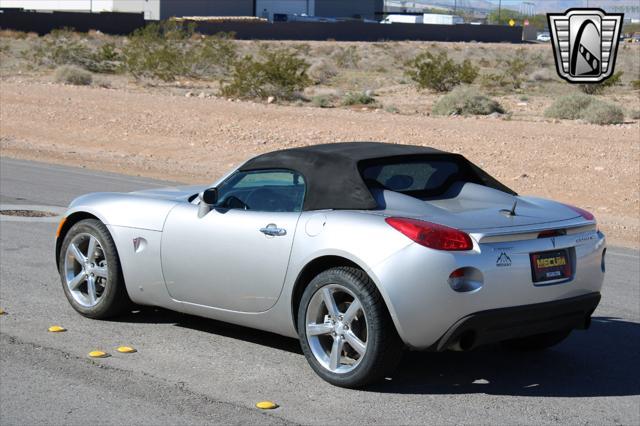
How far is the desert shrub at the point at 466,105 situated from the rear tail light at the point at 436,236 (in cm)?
2729

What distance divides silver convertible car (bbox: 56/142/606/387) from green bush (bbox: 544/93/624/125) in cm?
2378

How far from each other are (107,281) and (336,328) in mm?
2248

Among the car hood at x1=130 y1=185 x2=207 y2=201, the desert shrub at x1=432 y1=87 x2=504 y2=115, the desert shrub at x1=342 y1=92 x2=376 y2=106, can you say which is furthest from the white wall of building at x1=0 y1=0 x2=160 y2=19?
the car hood at x1=130 y1=185 x2=207 y2=201

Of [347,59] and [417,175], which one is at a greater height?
[347,59]

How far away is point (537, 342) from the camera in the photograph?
742 centimetres

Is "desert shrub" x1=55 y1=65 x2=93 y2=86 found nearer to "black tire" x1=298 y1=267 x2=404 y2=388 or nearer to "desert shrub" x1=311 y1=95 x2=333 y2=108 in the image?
"desert shrub" x1=311 y1=95 x2=333 y2=108

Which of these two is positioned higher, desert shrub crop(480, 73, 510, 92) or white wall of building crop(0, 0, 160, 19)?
white wall of building crop(0, 0, 160, 19)

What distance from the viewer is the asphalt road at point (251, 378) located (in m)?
5.99

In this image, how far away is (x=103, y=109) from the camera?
31828 millimetres

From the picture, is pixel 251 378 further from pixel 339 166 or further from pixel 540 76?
pixel 540 76

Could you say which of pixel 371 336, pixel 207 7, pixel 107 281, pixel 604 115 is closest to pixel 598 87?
pixel 604 115

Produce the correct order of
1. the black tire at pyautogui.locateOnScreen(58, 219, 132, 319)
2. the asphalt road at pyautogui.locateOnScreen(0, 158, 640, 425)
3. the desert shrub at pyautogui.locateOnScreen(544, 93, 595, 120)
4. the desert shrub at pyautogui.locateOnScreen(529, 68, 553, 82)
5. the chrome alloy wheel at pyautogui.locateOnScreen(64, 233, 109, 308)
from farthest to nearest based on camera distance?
1. the desert shrub at pyautogui.locateOnScreen(529, 68, 553, 82)
2. the desert shrub at pyautogui.locateOnScreen(544, 93, 595, 120)
3. the chrome alloy wheel at pyautogui.locateOnScreen(64, 233, 109, 308)
4. the black tire at pyautogui.locateOnScreen(58, 219, 132, 319)
5. the asphalt road at pyautogui.locateOnScreen(0, 158, 640, 425)

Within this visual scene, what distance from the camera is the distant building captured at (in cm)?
10206

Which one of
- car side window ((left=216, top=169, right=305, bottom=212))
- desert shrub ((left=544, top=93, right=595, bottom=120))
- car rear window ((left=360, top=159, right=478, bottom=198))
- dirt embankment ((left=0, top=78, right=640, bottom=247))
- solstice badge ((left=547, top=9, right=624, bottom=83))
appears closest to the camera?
car rear window ((left=360, top=159, right=478, bottom=198))
